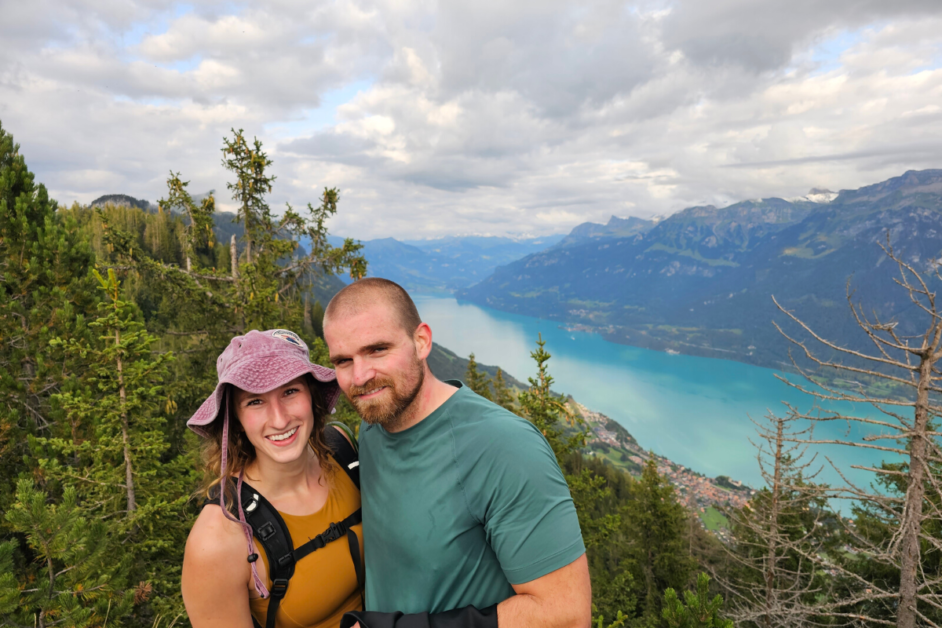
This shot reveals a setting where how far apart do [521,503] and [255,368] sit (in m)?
1.44

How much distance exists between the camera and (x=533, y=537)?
1.67 meters

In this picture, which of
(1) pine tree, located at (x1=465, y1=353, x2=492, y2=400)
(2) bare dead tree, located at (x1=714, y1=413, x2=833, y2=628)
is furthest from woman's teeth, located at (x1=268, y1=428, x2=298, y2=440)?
(1) pine tree, located at (x1=465, y1=353, x2=492, y2=400)

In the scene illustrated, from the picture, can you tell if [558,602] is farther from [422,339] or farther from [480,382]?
[480,382]

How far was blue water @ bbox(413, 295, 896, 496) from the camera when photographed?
75375mm

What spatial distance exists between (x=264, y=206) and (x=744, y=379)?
149 metres

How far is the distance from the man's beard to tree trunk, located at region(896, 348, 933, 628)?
19.9 feet

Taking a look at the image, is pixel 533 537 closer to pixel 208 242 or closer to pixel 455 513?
pixel 455 513

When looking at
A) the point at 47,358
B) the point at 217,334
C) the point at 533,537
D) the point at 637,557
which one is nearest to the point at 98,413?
the point at 47,358

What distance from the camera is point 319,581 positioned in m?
2.21

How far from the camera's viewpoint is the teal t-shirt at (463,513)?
170 centimetres

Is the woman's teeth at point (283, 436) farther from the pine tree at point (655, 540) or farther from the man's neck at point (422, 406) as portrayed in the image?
the pine tree at point (655, 540)

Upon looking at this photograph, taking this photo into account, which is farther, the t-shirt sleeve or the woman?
Answer: the woman

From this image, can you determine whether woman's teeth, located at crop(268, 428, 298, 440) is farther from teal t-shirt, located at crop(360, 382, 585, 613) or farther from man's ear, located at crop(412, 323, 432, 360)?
man's ear, located at crop(412, 323, 432, 360)

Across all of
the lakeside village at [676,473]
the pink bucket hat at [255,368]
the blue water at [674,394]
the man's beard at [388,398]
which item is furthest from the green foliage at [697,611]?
the blue water at [674,394]
